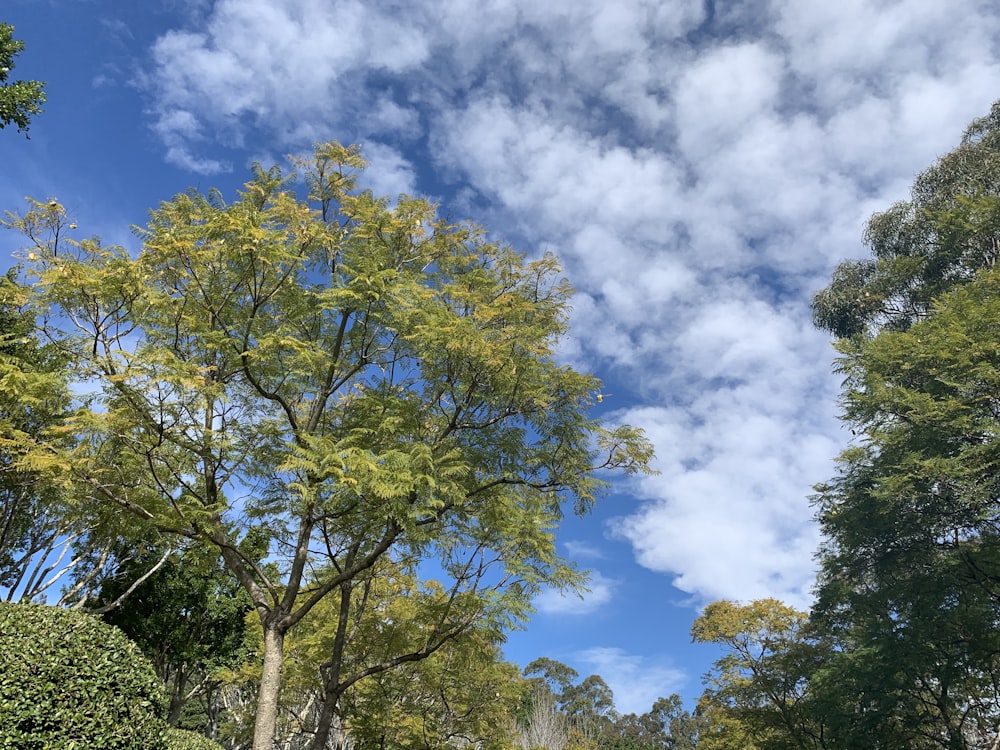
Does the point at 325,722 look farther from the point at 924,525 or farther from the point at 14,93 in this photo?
the point at 924,525

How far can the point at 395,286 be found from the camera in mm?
8781

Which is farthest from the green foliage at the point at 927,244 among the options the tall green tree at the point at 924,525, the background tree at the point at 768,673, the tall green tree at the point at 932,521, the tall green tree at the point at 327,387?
the tall green tree at the point at 327,387

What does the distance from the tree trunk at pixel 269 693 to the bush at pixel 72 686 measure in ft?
8.55

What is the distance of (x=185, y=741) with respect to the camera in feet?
23.8

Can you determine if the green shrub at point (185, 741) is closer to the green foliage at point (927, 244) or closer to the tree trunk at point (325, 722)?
the tree trunk at point (325, 722)

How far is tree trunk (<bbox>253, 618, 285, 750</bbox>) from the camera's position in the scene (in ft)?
27.9

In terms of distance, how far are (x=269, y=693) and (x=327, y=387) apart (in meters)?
4.53

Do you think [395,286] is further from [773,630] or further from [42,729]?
[773,630]

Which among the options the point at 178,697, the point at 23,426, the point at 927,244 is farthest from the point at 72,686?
the point at 927,244

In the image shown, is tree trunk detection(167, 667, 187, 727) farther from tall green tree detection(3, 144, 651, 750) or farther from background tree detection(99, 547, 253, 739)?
tall green tree detection(3, 144, 651, 750)

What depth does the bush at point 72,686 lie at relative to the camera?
5.05m

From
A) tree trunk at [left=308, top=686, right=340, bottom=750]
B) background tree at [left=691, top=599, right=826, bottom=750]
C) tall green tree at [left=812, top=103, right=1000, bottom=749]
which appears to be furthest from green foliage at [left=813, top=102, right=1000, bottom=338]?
tree trunk at [left=308, top=686, right=340, bottom=750]

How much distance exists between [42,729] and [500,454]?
6.43m

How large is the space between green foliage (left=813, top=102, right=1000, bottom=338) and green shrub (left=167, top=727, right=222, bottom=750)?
74.2 ft
